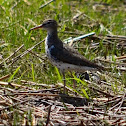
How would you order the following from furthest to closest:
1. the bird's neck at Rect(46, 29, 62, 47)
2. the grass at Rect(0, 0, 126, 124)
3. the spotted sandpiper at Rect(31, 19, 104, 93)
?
1. the grass at Rect(0, 0, 126, 124)
2. the bird's neck at Rect(46, 29, 62, 47)
3. the spotted sandpiper at Rect(31, 19, 104, 93)

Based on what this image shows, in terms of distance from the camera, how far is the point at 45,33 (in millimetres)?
8961

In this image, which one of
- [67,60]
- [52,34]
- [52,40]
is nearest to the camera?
[67,60]

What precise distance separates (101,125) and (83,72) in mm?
2031

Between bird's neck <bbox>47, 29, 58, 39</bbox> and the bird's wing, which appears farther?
bird's neck <bbox>47, 29, 58, 39</bbox>

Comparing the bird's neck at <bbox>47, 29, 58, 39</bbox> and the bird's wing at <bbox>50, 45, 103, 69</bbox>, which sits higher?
the bird's neck at <bbox>47, 29, 58, 39</bbox>

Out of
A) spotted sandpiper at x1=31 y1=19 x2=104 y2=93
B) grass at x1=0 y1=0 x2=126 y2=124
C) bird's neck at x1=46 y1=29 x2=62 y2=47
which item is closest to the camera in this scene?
spotted sandpiper at x1=31 y1=19 x2=104 y2=93

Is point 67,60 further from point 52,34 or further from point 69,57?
point 52,34

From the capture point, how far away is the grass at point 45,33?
708 centimetres

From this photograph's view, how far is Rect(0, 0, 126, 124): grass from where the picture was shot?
7078 mm

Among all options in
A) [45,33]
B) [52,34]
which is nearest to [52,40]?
[52,34]

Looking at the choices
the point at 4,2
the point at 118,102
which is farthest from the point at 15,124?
the point at 4,2

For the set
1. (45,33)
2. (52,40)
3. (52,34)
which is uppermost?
(45,33)

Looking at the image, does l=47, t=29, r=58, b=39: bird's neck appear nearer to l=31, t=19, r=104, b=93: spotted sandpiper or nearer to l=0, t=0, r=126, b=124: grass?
l=31, t=19, r=104, b=93: spotted sandpiper

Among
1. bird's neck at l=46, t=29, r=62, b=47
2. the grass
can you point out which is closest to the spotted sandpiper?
bird's neck at l=46, t=29, r=62, b=47
